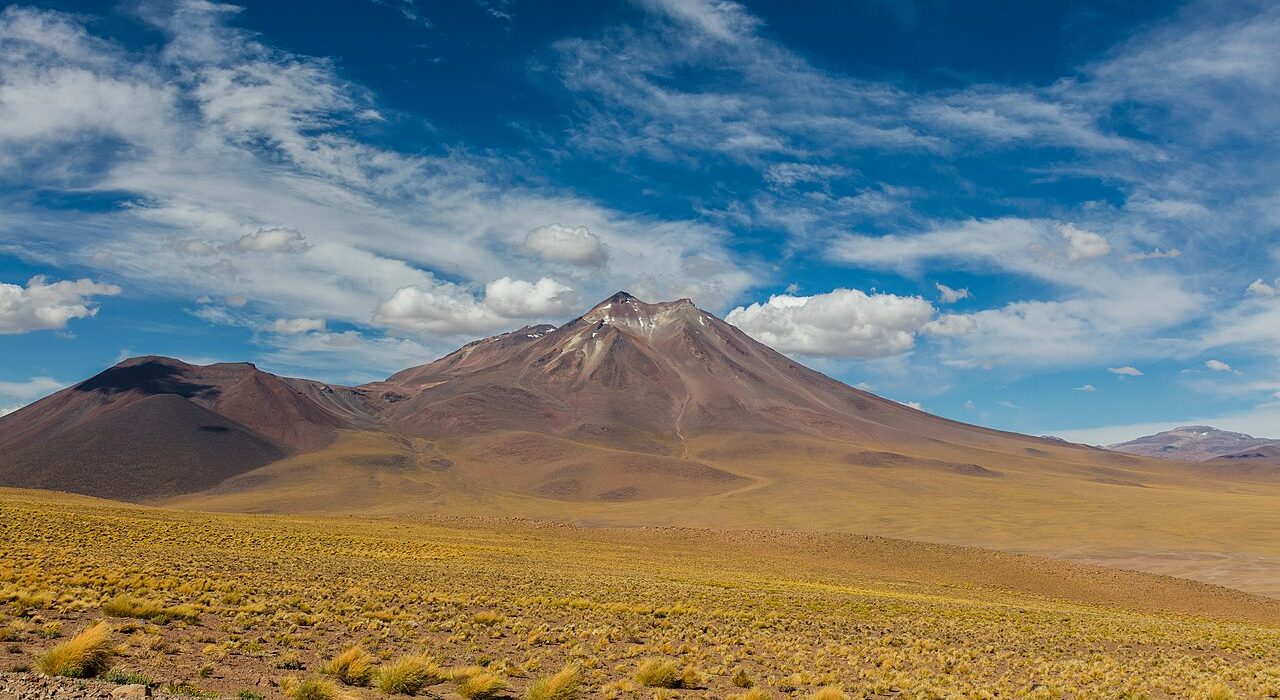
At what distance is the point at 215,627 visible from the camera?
50.8 feet

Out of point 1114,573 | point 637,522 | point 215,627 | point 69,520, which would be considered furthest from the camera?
point 637,522

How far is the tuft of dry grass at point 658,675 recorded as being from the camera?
14.3 meters

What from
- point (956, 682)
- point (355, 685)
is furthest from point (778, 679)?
point (355, 685)

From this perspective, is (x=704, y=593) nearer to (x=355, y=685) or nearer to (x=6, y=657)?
(x=355, y=685)

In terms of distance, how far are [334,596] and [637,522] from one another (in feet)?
304

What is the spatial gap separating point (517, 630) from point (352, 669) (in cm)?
666

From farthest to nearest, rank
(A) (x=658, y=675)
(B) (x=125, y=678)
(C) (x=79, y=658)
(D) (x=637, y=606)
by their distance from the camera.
A: 1. (D) (x=637, y=606)
2. (A) (x=658, y=675)
3. (C) (x=79, y=658)
4. (B) (x=125, y=678)

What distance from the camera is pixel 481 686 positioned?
12.2 meters

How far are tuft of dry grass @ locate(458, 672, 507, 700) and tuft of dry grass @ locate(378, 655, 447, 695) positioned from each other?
0.52 metres

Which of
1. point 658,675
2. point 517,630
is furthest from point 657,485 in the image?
point 658,675

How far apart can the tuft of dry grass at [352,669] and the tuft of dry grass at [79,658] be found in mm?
2909

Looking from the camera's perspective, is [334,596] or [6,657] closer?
[6,657]

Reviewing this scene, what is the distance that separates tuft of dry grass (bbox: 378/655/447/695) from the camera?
11.9 meters

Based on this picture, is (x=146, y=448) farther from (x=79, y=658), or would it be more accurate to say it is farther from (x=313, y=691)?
(x=313, y=691)
